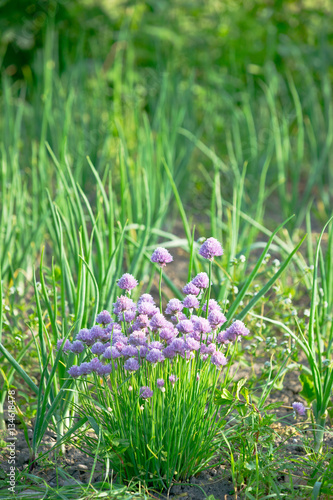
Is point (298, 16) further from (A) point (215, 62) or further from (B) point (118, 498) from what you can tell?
(B) point (118, 498)

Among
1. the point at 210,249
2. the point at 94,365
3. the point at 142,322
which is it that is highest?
the point at 210,249

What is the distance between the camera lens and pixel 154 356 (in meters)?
1.32

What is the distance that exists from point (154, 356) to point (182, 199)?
7.36 feet

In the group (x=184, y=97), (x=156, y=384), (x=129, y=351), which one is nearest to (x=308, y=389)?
(x=156, y=384)

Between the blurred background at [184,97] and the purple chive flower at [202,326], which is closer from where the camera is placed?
the purple chive flower at [202,326]

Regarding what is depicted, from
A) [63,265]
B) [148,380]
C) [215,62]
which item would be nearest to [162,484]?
[148,380]

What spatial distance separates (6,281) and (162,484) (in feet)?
3.68

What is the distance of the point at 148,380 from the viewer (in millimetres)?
1429

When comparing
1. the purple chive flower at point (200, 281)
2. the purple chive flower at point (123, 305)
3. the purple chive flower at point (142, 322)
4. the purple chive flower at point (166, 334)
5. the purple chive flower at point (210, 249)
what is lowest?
the purple chive flower at point (166, 334)

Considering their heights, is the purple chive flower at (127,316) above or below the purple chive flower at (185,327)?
below

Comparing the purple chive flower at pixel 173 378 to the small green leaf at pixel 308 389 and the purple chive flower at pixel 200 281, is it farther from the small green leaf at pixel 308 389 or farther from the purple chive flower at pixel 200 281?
the small green leaf at pixel 308 389

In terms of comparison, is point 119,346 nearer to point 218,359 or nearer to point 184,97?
point 218,359

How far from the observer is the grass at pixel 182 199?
62.4 inches

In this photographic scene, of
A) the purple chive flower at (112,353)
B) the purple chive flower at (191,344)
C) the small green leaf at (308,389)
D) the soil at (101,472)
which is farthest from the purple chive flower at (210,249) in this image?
the small green leaf at (308,389)
